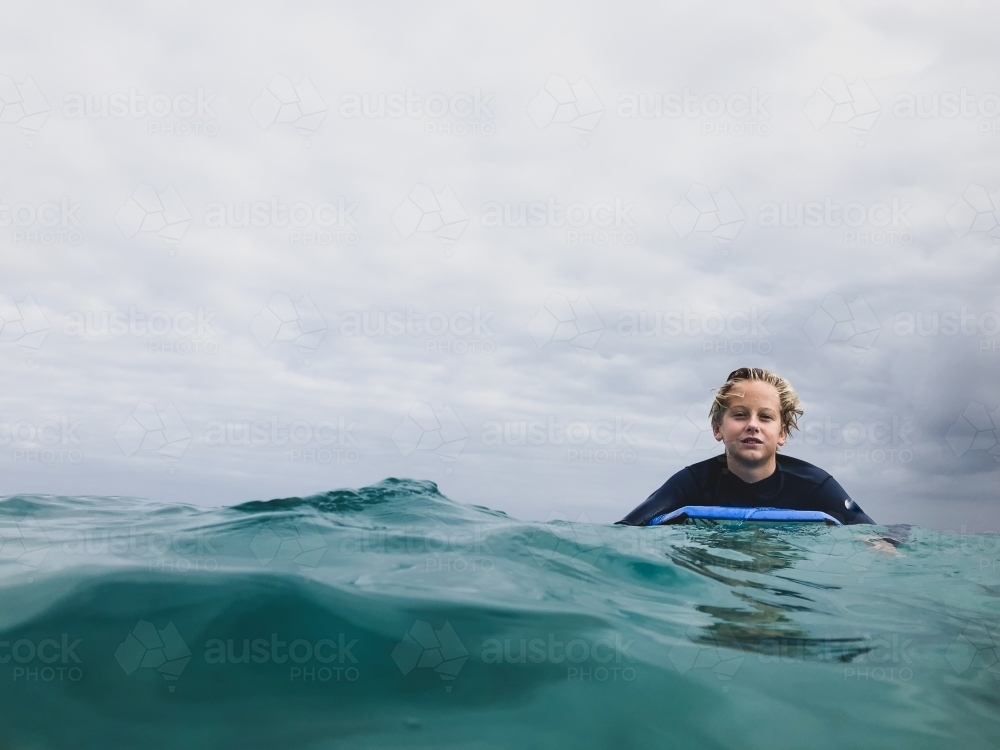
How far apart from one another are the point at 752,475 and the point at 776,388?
40.4 inches

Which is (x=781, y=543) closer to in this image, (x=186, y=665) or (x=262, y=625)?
(x=262, y=625)

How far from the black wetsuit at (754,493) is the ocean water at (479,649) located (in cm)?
181

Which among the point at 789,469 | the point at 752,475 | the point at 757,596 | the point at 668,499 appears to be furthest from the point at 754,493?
the point at 757,596

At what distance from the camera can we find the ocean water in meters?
2.32

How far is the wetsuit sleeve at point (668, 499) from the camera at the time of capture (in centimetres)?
680

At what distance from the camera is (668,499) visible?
687cm

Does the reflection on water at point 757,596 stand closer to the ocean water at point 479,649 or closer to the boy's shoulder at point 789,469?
the ocean water at point 479,649

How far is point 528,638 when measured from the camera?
301 cm

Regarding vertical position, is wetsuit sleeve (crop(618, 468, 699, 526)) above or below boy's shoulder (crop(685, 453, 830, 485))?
below

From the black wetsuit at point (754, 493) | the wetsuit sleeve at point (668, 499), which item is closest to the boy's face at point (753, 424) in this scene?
the black wetsuit at point (754, 493)

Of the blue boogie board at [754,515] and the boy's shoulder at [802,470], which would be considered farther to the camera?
the boy's shoulder at [802,470]

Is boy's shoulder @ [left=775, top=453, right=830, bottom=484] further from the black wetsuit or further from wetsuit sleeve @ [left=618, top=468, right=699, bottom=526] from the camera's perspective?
wetsuit sleeve @ [left=618, top=468, right=699, bottom=526]

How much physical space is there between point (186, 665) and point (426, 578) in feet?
5.09

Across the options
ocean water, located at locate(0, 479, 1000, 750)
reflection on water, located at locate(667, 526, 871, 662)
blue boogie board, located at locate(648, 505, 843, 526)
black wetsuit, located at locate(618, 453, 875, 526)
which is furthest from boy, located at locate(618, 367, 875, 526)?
ocean water, located at locate(0, 479, 1000, 750)
